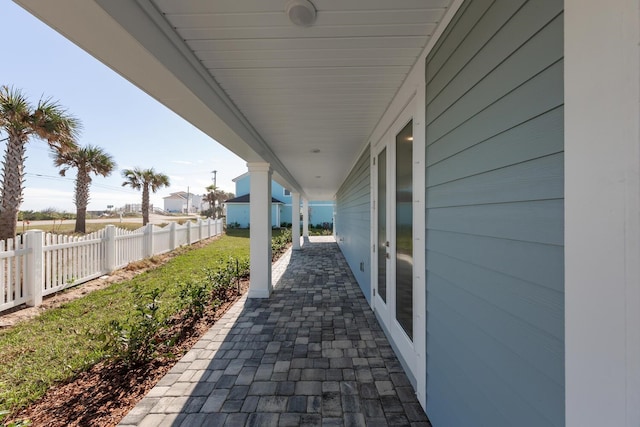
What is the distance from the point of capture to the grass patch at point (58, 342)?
219 cm

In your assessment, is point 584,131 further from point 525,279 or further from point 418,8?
point 418,8

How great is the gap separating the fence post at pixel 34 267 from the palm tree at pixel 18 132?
1.26 meters

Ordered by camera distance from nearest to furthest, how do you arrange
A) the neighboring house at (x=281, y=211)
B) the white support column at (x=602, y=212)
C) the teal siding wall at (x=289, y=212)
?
the white support column at (x=602, y=212) → the neighboring house at (x=281, y=211) → the teal siding wall at (x=289, y=212)

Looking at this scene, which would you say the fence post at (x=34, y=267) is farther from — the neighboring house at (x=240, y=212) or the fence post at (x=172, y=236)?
the neighboring house at (x=240, y=212)

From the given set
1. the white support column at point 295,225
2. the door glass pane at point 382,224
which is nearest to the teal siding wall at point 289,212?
the white support column at point 295,225

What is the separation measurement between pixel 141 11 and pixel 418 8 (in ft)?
4.69

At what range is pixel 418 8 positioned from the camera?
1.44m

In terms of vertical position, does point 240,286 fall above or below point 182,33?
below

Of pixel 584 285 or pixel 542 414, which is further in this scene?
pixel 542 414

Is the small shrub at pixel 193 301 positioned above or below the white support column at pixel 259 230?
below

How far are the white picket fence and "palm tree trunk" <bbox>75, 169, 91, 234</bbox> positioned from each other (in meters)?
4.77

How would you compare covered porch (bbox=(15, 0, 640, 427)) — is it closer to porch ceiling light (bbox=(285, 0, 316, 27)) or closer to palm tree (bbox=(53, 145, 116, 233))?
porch ceiling light (bbox=(285, 0, 316, 27))

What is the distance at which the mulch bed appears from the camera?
181 centimetres

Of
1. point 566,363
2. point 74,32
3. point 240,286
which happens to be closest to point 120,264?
point 240,286
